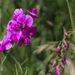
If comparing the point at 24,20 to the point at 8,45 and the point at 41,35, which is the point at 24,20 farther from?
the point at 41,35

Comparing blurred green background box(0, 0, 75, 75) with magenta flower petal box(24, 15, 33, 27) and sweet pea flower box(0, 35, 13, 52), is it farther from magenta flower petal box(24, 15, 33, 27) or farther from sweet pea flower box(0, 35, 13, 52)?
magenta flower petal box(24, 15, 33, 27)

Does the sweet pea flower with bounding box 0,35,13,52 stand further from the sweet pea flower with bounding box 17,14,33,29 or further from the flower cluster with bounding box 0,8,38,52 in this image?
the sweet pea flower with bounding box 17,14,33,29

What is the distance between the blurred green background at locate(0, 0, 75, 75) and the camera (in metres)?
1.44

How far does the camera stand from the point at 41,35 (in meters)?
1.85

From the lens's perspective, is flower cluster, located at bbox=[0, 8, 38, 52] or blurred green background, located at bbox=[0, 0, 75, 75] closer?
flower cluster, located at bbox=[0, 8, 38, 52]

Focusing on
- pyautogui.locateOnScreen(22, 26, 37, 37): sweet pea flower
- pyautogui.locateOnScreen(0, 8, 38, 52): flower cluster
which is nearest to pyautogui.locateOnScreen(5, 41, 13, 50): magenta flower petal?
pyautogui.locateOnScreen(0, 8, 38, 52): flower cluster

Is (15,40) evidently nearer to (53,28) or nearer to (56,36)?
(56,36)

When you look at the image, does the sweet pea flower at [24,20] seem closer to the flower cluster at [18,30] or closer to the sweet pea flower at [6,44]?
the flower cluster at [18,30]

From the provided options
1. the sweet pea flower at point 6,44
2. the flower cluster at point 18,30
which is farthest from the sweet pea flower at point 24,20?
the sweet pea flower at point 6,44

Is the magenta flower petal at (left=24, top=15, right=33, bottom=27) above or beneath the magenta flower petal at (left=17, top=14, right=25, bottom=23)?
beneath

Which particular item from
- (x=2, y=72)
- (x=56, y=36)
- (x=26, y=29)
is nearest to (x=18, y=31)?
(x=26, y=29)

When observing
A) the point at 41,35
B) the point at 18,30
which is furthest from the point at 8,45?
the point at 41,35

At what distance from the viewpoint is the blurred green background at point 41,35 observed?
144 cm

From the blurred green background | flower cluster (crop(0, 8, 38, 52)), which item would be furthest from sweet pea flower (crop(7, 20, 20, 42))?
the blurred green background
